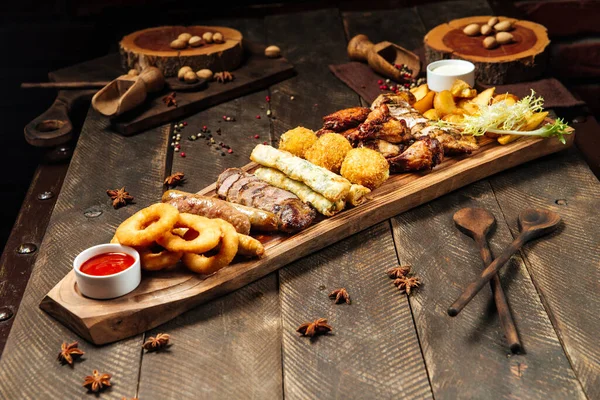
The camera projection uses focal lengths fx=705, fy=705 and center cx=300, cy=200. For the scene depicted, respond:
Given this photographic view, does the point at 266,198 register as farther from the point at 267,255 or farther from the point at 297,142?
the point at 297,142

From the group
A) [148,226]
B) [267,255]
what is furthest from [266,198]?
[148,226]

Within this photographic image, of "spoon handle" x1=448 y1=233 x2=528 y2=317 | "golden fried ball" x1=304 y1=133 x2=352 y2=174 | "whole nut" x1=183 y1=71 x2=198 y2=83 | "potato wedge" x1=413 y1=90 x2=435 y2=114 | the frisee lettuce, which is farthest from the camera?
"whole nut" x1=183 y1=71 x2=198 y2=83

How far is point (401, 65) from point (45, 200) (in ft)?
8.78

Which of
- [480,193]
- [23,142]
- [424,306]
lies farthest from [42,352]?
[23,142]

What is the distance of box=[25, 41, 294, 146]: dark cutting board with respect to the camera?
178 inches

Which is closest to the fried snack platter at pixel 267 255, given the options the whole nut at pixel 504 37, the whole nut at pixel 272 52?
the whole nut at pixel 504 37

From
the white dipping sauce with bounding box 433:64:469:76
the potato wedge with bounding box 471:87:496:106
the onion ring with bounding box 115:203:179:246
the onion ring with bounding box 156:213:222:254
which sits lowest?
the white dipping sauce with bounding box 433:64:469:76

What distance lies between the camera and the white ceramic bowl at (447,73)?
4.48m

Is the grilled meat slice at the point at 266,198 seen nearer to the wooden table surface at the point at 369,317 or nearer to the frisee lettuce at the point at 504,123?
the wooden table surface at the point at 369,317

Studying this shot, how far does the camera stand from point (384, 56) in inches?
208

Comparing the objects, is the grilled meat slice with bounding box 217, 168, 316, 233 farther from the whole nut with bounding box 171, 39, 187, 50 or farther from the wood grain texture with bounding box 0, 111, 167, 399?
the whole nut with bounding box 171, 39, 187, 50

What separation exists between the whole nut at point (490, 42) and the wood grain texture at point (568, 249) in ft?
3.84

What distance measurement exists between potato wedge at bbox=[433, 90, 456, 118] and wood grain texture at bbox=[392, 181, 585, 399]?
0.84m

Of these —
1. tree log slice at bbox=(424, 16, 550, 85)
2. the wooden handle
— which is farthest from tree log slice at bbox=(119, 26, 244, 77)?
tree log slice at bbox=(424, 16, 550, 85)
